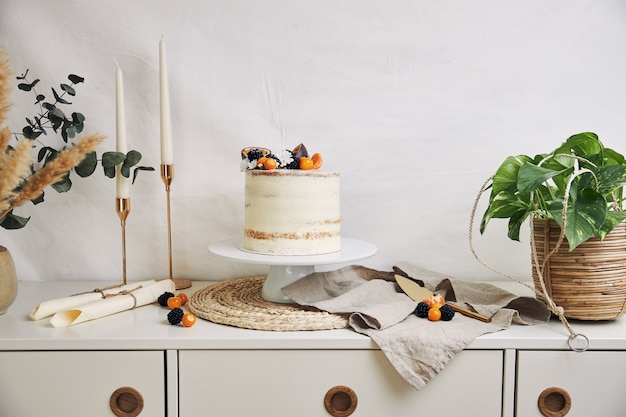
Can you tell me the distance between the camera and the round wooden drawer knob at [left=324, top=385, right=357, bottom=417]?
97 centimetres

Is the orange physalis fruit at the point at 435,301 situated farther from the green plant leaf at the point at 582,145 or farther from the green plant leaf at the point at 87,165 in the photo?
the green plant leaf at the point at 87,165

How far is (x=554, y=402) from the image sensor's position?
100cm

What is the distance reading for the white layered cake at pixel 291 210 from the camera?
3.55 ft

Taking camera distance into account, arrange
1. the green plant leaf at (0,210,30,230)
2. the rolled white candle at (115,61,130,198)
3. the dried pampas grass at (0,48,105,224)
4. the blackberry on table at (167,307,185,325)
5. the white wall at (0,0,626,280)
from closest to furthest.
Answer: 1. the dried pampas grass at (0,48,105,224)
2. the blackberry on table at (167,307,185,325)
3. the green plant leaf at (0,210,30,230)
4. the rolled white candle at (115,61,130,198)
5. the white wall at (0,0,626,280)

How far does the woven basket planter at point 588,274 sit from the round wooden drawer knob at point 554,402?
14 centimetres

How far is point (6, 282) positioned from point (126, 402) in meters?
0.35

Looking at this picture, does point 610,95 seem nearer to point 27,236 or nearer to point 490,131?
point 490,131

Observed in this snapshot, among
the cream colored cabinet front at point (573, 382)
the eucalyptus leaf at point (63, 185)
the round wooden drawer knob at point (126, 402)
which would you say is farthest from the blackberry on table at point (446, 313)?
the eucalyptus leaf at point (63, 185)

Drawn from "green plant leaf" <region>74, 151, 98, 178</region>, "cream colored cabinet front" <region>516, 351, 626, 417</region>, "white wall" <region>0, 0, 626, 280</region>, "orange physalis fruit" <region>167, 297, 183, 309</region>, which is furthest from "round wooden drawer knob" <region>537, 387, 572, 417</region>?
"green plant leaf" <region>74, 151, 98, 178</region>

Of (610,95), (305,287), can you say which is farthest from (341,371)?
(610,95)

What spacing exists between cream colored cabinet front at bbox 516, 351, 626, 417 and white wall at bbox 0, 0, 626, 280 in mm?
467

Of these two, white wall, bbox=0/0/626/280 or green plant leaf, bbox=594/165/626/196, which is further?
white wall, bbox=0/0/626/280

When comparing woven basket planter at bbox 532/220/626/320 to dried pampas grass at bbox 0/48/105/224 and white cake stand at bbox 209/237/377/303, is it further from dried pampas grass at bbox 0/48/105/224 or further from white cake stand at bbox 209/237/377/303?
dried pampas grass at bbox 0/48/105/224

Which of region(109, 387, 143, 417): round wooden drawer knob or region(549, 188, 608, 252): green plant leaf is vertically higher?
region(549, 188, 608, 252): green plant leaf
